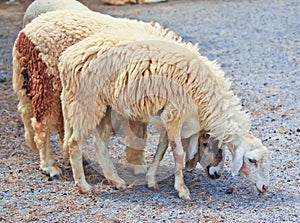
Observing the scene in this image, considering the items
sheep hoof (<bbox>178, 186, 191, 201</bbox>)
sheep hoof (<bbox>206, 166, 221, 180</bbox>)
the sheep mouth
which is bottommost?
sheep hoof (<bbox>178, 186, 191, 201</bbox>)

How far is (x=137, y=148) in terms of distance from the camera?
19.4 ft

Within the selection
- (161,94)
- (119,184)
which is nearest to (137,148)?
(119,184)

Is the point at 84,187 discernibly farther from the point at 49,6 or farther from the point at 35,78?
the point at 49,6

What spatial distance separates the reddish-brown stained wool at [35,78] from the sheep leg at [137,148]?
82cm

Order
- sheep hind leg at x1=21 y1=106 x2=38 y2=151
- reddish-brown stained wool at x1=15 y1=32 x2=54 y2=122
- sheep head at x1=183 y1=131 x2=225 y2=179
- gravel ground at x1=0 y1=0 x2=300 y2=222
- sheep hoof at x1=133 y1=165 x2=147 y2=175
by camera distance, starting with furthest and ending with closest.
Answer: sheep hind leg at x1=21 y1=106 x2=38 y2=151 → sheep hoof at x1=133 y1=165 x2=147 y2=175 → reddish-brown stained wool at x1=15 y1=32 x2=54 y2=122 → sheep head at x1=183 y1=131 x2=225 y2=179 → gravel ground at x1=0 y1=0 x2=300 y2=222

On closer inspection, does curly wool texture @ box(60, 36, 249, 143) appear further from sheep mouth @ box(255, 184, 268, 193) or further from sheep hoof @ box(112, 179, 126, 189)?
sheep hoof @ box(112, 179, 126, 189)

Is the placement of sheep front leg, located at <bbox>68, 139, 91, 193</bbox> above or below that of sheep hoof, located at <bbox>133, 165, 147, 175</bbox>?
above

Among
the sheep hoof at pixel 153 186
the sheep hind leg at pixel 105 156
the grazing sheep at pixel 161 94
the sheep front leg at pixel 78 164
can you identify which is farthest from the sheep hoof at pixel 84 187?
the sheep hoof at pixel 153 186

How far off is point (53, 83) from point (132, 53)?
0.86m

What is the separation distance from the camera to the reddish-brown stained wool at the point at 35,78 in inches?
219

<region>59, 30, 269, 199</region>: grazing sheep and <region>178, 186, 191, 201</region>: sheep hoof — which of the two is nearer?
<region>59, 30, 269, 199</region>: grazing sheep

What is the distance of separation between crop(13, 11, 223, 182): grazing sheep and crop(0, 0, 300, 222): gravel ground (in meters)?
0.42

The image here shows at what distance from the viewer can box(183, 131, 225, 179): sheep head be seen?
17.4 feet

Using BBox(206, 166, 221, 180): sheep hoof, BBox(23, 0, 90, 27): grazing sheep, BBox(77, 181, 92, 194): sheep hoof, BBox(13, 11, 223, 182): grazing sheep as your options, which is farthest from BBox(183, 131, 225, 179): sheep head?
BBox(23, 0, 90, 27): grazing sheep
